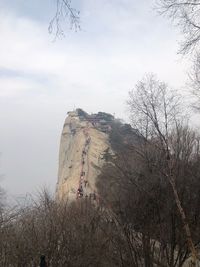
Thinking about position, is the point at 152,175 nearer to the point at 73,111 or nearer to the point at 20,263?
the point at 20,263

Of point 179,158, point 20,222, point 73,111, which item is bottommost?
point 20,222

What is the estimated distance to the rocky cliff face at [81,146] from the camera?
2614 inches

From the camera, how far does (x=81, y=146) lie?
75688 millimetres

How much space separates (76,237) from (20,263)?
5.16 ft

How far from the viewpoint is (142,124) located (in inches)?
551

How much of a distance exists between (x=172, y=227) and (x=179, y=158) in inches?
77.0

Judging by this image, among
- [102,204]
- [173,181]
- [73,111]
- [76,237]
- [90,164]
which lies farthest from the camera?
[73,111]

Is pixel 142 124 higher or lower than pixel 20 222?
higher

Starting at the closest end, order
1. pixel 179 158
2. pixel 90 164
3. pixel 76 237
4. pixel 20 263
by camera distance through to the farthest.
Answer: pixel 20 263, pixel 76 237, pixel 179 158, pixel 90 164

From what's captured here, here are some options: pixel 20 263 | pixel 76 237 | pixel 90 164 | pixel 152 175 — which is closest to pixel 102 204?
pixel 152 175

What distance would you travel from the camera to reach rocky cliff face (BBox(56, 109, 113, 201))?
218ft

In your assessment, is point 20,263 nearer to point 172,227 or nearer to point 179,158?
point 172,227

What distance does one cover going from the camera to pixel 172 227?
13.4 metres

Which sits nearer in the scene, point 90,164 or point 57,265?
point 57,265
